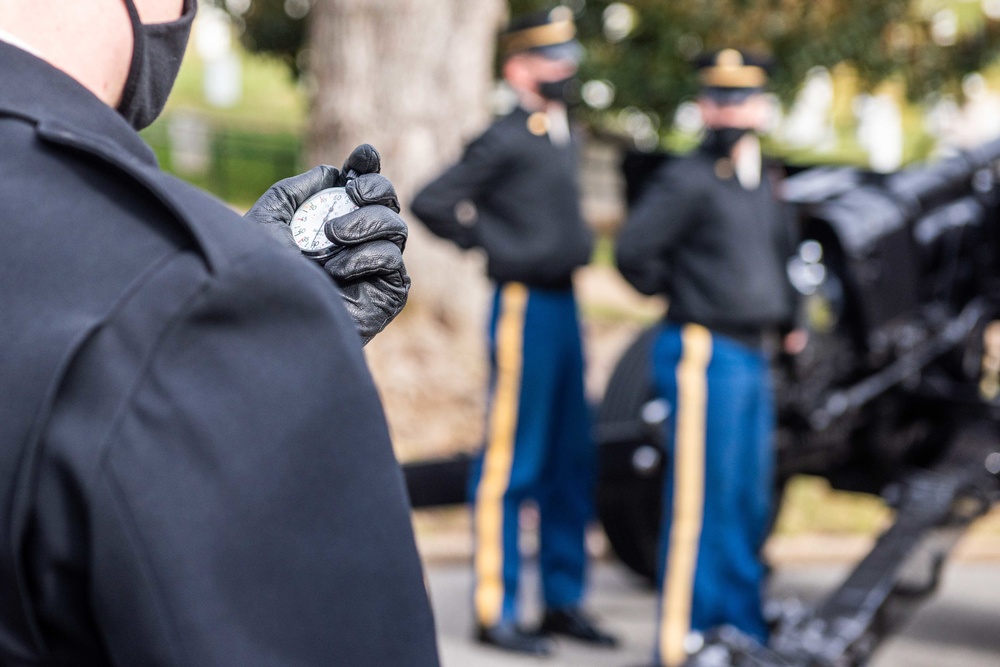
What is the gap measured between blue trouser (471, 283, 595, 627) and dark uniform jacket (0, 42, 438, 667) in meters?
3.26

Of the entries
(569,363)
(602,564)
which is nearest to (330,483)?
(569,363)

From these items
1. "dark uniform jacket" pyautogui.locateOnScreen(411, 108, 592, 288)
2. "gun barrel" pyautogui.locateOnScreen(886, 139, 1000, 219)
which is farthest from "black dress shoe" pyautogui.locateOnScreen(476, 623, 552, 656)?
"gun barrel" pyautogui.locateOnScreen(886, 139, 1000, 219)

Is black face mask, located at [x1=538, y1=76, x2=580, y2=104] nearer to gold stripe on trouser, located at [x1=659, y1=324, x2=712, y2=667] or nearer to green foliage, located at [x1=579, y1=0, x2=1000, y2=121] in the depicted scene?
gold stripe on trouser, located at [x1=659, y1=324, x2=712, y2=667]

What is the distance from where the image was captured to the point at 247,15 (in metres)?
10.9

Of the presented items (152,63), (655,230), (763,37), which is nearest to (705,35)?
(763,37)

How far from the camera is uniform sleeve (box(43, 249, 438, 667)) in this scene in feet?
2.61

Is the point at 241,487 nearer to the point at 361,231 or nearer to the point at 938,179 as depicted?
the point at 361,231

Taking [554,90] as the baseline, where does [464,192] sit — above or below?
below

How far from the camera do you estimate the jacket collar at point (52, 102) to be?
917 millimetres

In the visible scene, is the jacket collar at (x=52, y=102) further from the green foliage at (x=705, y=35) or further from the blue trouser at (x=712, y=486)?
the green foliage at (x=705, y=35)

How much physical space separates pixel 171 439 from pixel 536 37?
3.73 metres

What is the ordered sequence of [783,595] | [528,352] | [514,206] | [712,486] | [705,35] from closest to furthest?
[712,486]
[528,352]
[514,206]
[783,595]
[705,35]

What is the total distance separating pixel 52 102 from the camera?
93 centimetres

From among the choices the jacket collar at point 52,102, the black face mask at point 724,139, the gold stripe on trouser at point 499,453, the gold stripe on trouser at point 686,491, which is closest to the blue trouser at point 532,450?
the gold stripe on trouser at point 499,453
